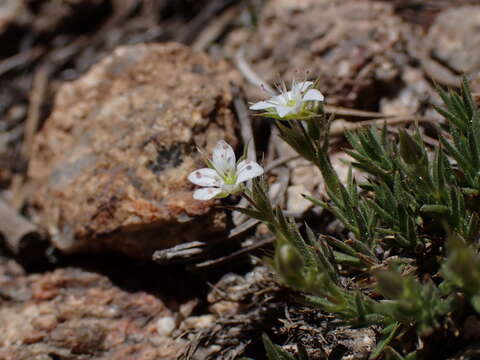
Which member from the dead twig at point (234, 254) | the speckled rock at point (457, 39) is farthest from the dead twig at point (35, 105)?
the speckled rock at point (457, 39)

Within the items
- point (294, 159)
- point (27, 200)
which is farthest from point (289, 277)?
point (27, 200)

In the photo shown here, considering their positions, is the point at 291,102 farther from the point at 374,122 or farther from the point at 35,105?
the point at 35,105

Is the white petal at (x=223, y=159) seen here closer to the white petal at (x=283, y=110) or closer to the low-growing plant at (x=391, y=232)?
the low-growing plant at (x=391, y=232)

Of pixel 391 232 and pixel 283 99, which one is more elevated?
pixel 283 99

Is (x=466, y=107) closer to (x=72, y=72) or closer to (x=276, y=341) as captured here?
(x=276, y=341)

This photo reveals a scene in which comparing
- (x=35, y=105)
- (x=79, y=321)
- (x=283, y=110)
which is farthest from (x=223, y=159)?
(x=35, y=105)

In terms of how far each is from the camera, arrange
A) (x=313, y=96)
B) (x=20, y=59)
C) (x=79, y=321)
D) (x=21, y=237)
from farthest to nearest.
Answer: (x=20, y=59) → (x=21, y=237) → (x=79, y=321) → (x=313, y=96)
